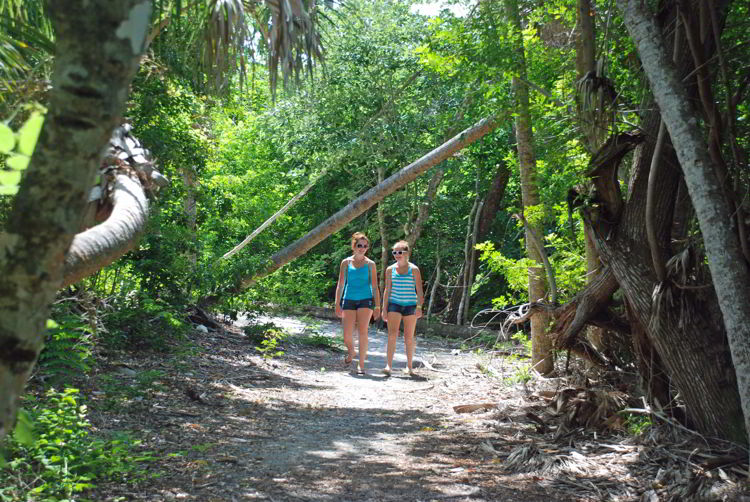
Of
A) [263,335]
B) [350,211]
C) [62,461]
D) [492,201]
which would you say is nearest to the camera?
[62,461]

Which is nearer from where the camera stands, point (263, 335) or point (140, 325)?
point (140, 325)

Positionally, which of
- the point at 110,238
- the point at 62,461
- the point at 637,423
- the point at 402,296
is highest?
the point at 110,238

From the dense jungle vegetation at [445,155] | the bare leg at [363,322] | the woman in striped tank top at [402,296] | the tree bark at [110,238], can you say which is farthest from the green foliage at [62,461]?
the woman in striped tank top at [402,296]

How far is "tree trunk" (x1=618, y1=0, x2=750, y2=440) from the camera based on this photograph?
424cm

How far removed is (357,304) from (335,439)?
3660 mm

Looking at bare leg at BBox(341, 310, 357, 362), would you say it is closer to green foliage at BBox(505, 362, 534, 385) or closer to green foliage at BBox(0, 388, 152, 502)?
green foliage at BBox(505, 362, 534, 385)

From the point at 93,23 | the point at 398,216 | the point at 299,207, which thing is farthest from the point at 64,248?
the point at 299,207

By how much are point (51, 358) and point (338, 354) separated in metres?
6.61

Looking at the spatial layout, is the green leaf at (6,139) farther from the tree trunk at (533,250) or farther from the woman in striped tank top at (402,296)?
the woman in striped tank top at (402,296)

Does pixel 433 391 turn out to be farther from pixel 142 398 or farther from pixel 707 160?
pixel 707 160

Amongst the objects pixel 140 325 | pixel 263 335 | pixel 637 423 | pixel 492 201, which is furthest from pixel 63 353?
pixel 492 201

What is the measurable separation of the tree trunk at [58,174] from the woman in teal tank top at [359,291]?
8.11 m

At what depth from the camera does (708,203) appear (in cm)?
441

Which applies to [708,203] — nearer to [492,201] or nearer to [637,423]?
[637,423]
